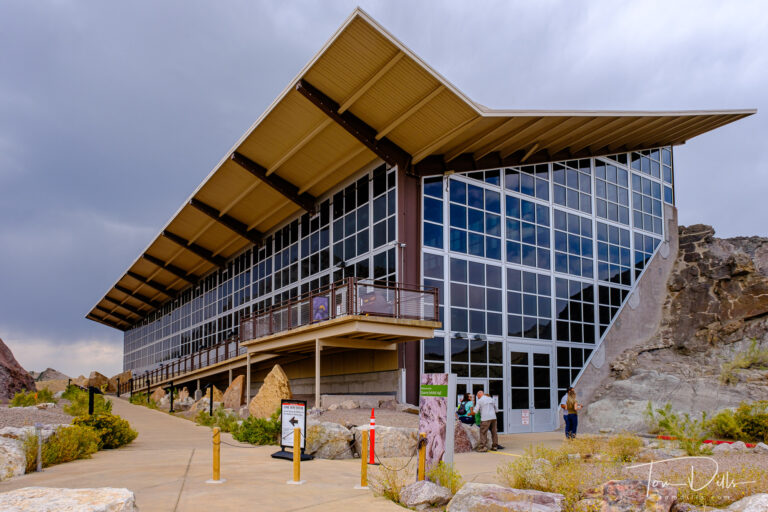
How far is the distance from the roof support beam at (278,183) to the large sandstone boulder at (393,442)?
50.6ft

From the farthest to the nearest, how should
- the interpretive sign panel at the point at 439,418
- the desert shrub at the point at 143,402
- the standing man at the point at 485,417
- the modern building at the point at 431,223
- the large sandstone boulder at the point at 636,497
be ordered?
the desert shrub at the point at 143,402 → the modern building at the point at 431,223 → the standing man at the point at 485,417 → the interpretive sign panel at the point at 439,418 → the large sandstone boulder at the point at 636,497

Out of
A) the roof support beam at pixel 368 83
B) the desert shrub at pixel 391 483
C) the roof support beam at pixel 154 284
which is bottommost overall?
the desert shrub at pixel 391 483

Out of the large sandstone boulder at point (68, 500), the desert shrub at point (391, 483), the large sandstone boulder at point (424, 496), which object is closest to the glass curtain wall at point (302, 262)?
the desert shrub at point (391, 483)

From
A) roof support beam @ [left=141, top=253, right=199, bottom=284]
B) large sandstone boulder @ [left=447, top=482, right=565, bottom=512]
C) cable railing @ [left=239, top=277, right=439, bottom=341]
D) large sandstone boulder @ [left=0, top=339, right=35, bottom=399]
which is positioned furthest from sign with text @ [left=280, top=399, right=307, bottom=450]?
roof support beam @ [left=141, top=253, right=199, bottom=284]

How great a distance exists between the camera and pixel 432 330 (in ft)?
68.4

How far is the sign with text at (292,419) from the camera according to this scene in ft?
41.1

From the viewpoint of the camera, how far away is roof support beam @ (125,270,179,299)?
2018 inches

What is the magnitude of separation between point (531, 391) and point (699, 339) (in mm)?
9857

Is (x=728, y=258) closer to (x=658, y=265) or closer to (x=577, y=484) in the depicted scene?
(x=658, y=265)

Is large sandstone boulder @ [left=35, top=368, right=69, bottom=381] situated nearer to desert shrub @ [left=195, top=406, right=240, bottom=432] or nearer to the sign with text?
desert shrub @ [left=195, top=406, right=240, bottom=432]

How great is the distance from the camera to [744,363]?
23656 millimetres

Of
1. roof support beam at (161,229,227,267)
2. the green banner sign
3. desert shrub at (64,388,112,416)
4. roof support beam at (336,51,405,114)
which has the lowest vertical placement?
desert shrub at (64,388,112,416)

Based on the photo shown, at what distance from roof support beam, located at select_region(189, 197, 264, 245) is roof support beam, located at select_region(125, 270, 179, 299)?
1921 cm

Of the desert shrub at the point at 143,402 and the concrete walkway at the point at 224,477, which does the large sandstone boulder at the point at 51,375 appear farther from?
the concrete walkway at the point at 224,477
